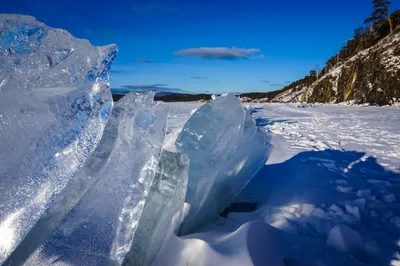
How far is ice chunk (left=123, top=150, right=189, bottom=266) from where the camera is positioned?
1368 mm

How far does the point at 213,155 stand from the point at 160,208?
0.64m

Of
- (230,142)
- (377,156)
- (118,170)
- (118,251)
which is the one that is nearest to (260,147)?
(230,142)

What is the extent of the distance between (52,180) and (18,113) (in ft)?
1.15

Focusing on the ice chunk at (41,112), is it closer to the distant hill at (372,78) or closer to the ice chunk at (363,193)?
the ice chunk at (363,193)

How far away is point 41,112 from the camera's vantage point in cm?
120

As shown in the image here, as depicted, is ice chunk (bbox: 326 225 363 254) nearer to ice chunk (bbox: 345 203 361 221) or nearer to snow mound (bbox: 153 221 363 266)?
snow mound (bbox: 153 221 363 266)

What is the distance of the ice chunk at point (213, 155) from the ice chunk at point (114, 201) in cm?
46

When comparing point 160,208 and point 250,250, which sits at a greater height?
point 160,208

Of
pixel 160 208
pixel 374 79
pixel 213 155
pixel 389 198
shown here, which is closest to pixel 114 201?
pixel 160 208

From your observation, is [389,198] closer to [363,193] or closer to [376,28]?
[363,193]

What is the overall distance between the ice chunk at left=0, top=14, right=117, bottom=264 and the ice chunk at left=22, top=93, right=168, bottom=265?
17 cm

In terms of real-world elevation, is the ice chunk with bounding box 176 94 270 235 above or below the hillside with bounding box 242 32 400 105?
below

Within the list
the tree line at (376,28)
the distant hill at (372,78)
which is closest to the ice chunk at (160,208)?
the distant hill at (372,78)

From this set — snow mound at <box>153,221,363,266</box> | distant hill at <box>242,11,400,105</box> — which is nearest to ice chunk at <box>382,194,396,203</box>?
snow mound at <box>153,221,363,266</box>
